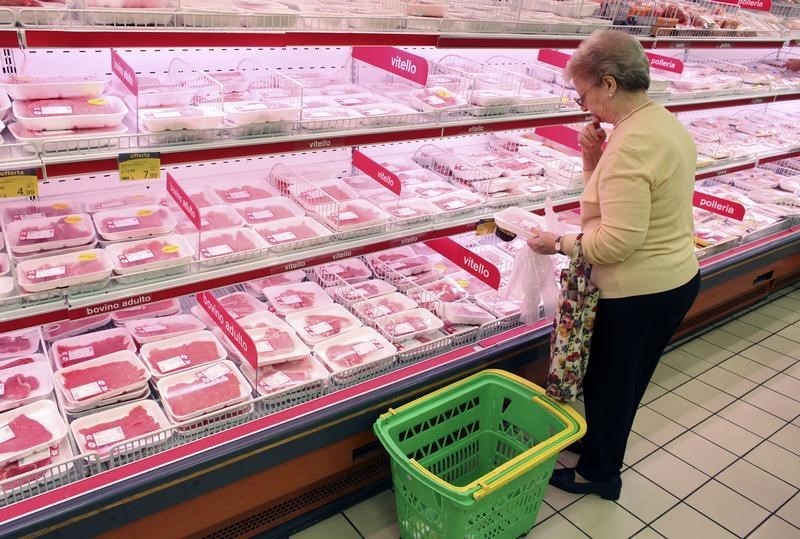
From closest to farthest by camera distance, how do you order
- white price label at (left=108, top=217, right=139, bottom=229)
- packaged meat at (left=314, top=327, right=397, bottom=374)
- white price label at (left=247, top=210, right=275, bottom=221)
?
white price label at (left=108, top=217, right=139, bottom=229), packaged meat at (left=314, top=327, right=397, bottom=374), white price label at (left=247, top=210, right=275, bottom=221)

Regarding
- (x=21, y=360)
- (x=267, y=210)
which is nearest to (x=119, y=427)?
(x=21, y=360)

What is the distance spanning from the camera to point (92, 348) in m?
2.71

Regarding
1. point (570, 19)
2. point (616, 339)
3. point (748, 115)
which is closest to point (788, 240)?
point (748, 115)

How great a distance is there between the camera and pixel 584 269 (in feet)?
8.66

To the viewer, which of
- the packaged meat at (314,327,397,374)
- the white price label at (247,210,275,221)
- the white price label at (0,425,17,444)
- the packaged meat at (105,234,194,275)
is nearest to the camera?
the white price label at (0,425,17,444)

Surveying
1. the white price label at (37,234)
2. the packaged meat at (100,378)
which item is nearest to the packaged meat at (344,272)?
the packaged meat at (100,378)

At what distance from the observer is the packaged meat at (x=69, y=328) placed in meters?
2.81

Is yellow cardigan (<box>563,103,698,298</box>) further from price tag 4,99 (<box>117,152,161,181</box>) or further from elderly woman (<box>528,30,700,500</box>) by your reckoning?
price tag 4,99 (<box>117,152,161,181</box>)

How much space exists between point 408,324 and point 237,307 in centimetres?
84

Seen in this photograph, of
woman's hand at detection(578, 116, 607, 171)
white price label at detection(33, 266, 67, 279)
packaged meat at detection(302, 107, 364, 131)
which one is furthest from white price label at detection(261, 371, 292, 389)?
woman's hand at detection(578, 116, 607, 171)

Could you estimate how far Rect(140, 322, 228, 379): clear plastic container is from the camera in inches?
A: 105

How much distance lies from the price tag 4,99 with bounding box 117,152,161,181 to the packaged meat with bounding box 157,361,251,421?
32.5 inches

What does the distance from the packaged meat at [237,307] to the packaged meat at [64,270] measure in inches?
25.0

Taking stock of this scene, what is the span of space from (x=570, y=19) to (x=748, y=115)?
11.0 feet
